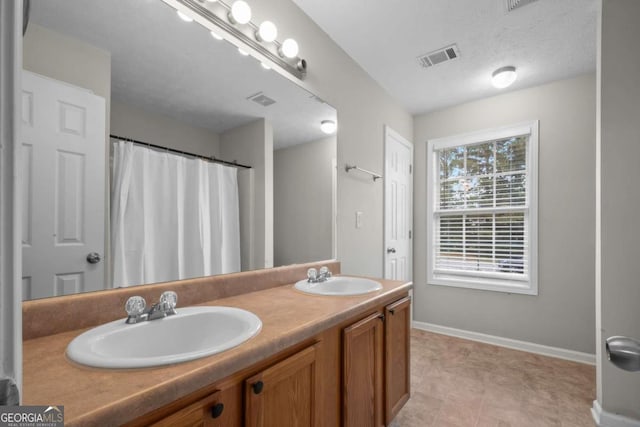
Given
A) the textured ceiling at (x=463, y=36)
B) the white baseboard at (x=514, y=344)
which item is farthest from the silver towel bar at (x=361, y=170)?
the white baseboard at (x=514, y=344)

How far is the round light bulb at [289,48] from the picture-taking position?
5.60 feet

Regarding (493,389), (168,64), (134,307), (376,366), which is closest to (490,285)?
(493,389)

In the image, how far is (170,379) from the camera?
24.6 inches

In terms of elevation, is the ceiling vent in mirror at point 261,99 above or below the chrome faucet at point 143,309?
above

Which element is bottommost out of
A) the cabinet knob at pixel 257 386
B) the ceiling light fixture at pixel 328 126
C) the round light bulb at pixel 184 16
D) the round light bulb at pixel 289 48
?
the cabinet knob at pixel 257 386

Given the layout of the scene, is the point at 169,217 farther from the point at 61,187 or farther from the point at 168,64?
the point at 168,64

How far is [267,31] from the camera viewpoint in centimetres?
158

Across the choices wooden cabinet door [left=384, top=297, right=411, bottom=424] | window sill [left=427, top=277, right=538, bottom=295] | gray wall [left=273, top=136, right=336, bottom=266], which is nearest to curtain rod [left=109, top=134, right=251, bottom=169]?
gray wall [left=273, top=136, right=336, bottom=266]

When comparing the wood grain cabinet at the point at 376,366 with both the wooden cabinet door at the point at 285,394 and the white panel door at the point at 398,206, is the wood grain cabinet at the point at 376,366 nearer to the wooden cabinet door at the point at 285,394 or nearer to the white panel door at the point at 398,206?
the wooden cabinet door at the point at 285,394

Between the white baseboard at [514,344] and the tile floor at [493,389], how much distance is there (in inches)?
2.8

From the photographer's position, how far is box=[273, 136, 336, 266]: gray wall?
1715mm

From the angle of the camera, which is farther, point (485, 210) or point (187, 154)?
point (485, 210)

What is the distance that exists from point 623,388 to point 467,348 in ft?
3.98

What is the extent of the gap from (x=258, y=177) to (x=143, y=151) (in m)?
0.57
